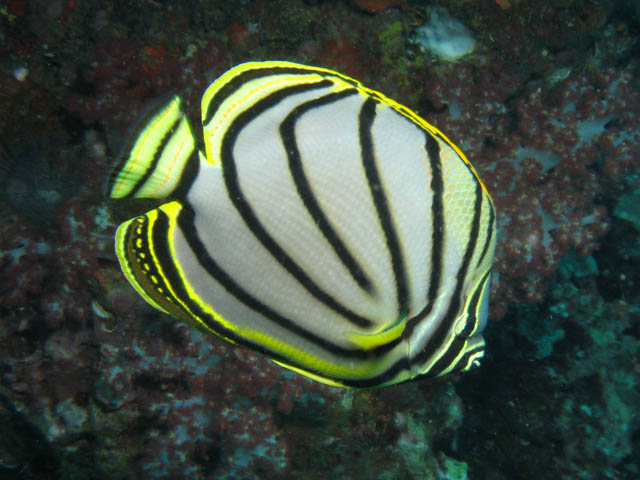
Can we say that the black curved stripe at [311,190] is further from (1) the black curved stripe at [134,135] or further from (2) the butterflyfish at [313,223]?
(1) the black curved stripe at [134,135]

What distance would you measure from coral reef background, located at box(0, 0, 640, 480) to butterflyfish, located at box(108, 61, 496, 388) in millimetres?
1408

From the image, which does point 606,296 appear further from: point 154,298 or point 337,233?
point 154,298

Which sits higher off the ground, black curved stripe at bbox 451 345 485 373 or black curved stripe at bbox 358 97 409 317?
black curved stripe at bbox 358 97 409 317

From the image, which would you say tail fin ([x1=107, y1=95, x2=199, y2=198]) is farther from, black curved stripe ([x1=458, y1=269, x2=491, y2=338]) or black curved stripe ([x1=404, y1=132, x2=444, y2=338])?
black curved stripe ([x1=458, y1=269, x2=491, y2=338])

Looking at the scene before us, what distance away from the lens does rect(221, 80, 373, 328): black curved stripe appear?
1324mm

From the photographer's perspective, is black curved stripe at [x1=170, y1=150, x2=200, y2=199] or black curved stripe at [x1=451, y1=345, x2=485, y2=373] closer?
black curved stripe at [x1=170, y1=150, x2=200, y2=199]

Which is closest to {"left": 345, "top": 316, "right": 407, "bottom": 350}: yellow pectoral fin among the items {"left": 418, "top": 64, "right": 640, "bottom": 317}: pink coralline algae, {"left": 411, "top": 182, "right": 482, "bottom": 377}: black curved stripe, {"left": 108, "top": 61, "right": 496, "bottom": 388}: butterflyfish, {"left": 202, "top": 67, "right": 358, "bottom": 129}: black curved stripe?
{"left": 108, "top": 61, "right": 496, "bottom": 388}: butterflyfish

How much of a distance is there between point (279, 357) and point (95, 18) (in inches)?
95.0

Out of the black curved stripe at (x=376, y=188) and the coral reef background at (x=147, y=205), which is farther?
the coral reef background at (x=147, y=205)

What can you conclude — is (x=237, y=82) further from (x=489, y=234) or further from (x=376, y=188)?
(x=489, y=234)

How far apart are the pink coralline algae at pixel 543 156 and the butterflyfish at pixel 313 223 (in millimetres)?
1911

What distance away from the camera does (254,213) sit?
1.33 m

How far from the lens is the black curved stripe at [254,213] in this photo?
1.32 meters

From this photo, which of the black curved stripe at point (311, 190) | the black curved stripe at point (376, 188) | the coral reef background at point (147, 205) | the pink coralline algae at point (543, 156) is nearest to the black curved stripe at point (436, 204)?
the black curved stripe at point (376, 188)
